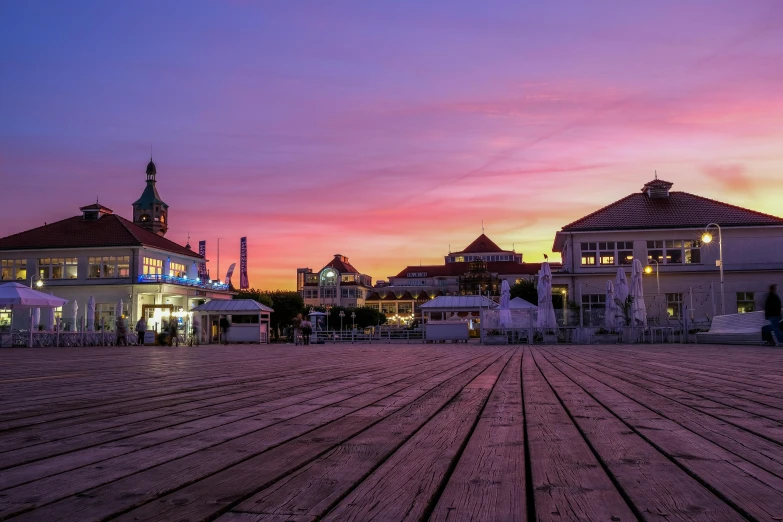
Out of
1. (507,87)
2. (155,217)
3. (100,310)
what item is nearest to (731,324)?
(507,87)

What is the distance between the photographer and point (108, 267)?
48375 millimetres

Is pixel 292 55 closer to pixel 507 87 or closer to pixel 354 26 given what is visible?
pixel 354 26

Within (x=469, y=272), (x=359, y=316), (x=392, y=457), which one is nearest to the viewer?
(x=392, y=457)

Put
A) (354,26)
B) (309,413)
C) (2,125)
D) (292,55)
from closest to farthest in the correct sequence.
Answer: (309,413), (354,26), (292,55), (2,125)

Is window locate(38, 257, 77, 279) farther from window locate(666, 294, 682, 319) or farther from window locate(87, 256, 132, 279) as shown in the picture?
window locate(666, 294, 682, 319)

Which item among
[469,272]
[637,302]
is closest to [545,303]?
[637,302]

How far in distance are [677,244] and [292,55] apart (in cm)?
3273

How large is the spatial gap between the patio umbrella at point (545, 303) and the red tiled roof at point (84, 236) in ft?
102

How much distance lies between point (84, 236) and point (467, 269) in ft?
280

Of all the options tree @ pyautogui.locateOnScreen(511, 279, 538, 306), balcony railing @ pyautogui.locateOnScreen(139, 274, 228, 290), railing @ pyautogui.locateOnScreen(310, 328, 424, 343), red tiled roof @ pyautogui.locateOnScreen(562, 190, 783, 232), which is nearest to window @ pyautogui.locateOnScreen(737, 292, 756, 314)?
red tiled roof @ pyautogui.locateOnScreen(562, 190, 783, 232)

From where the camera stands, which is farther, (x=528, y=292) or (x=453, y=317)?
(x=528, y=292)

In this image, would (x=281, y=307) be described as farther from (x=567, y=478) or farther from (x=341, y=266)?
(x=567, y=478)

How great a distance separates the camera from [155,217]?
86750 mm

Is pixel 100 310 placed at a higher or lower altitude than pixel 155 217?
lower
